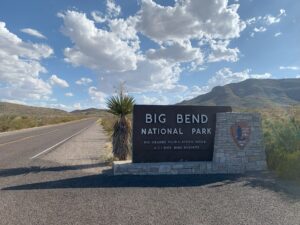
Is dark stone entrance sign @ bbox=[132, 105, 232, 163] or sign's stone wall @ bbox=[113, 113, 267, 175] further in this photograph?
dark stone entrance sign @ bbox=[132, 105, 232, 163]

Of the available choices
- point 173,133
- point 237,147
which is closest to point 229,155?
point 237,147

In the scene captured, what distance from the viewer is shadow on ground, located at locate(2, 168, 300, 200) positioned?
8688mm

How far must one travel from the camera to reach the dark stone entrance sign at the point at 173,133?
11.2 metres

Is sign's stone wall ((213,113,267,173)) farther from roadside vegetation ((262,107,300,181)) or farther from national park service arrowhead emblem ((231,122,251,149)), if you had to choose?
roadside vegetation ((262,107,300,181))

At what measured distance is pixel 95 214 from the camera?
249 inches

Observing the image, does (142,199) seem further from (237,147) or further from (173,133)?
(237,147)

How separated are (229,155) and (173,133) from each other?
2.03m

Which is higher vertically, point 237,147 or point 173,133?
point 173,133

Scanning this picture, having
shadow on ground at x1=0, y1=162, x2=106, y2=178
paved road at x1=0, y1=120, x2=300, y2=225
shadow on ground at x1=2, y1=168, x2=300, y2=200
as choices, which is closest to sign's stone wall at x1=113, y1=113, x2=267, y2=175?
shadow on ground at x1=2, y1=168, x2=300, y2=200

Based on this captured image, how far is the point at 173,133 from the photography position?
11453 mm

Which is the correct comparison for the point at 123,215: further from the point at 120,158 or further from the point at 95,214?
the point at 120,158

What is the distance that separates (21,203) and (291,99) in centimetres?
20663

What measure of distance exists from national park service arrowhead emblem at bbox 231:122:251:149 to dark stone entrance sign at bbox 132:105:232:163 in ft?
2.57

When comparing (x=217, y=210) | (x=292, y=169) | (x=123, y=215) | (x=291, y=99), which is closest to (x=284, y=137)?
(x=292, y=169)
